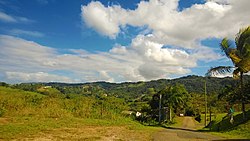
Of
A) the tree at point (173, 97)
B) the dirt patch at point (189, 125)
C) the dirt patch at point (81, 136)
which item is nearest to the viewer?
the dirt patch at point (81, 136)

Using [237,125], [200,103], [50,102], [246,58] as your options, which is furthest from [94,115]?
[200,103]

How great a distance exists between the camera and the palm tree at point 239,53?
25.2 m

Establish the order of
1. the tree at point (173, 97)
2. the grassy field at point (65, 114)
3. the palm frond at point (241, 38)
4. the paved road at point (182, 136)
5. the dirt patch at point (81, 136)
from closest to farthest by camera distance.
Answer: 1. the dirt patch at point (81, 136)
2. the paved road at point (182, 136)
3. the grassy field at point (65, 114)
4. the palm frond at point (241, 38)
5. the tree at point (173, 97)

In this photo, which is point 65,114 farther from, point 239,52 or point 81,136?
point 239,52

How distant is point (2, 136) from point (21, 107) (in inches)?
581

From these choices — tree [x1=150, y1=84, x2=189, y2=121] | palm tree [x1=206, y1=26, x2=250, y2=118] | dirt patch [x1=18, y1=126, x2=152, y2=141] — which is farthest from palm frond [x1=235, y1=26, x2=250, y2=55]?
tree [x1=150, y1=84, x2=189, y2=121]

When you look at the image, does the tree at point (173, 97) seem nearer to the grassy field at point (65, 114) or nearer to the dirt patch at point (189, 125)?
the dirt patch at point (189, 125)

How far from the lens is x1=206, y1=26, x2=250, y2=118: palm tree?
25202mm

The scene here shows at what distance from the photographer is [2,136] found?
44.7 feet

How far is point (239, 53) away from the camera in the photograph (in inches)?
1025

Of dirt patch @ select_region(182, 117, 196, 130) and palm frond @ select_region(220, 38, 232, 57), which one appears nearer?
palm frond @ select_region(220, 38, 232, 57)

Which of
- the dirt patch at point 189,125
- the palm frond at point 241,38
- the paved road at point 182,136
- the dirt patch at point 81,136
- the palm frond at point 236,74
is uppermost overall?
the palm frond at point 241,38

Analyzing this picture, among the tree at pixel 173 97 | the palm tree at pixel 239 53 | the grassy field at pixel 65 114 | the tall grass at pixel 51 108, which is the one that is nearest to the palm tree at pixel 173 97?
the tree at pixel 173 97

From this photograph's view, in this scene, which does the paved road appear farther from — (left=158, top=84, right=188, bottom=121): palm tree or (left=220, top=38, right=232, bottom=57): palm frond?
(left=158, top=84, right=188, bottom=121): palm tree
